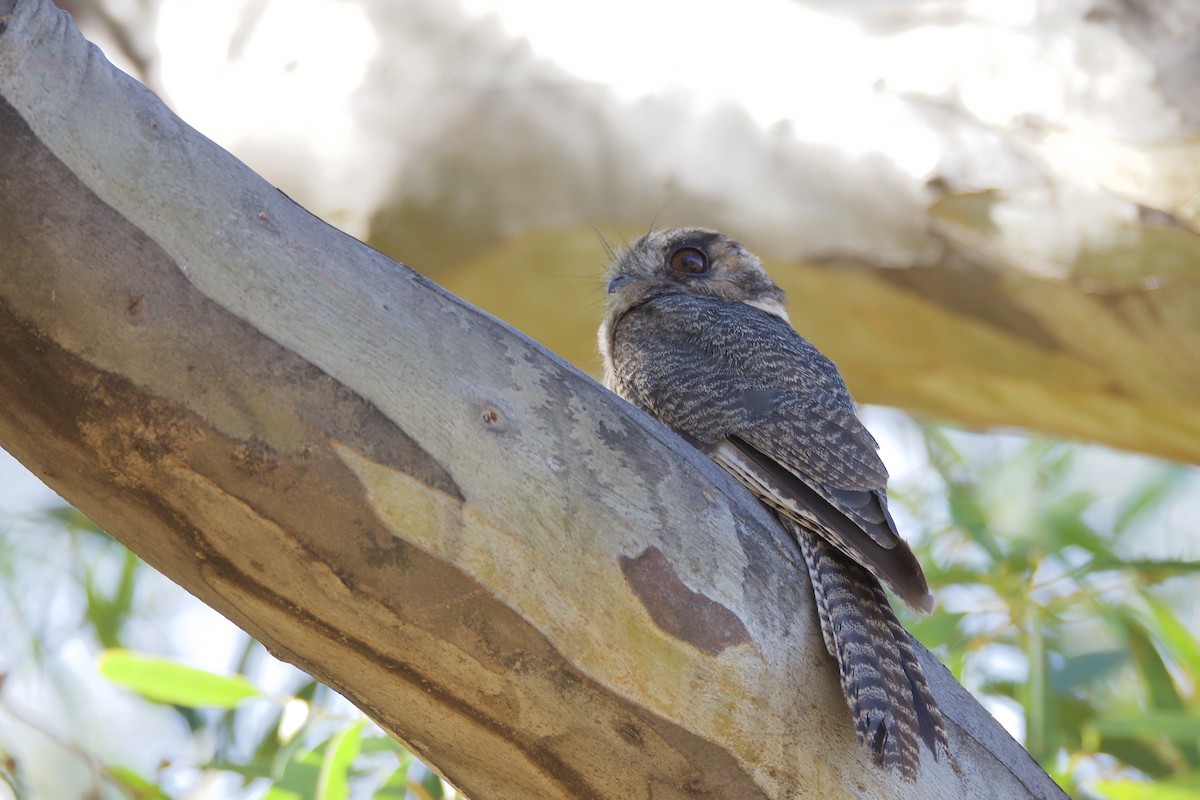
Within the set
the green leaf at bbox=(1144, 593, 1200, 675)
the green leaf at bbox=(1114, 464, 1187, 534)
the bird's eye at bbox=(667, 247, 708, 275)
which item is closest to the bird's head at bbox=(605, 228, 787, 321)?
the bird's eye at bbox=(667, 247, 708, 275)

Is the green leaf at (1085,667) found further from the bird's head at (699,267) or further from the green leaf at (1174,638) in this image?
the bird's head at (699,267)

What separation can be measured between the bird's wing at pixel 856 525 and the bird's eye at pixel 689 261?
129 centimetres

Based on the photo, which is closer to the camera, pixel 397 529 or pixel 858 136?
pixel 397 529

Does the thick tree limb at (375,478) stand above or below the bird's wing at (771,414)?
below

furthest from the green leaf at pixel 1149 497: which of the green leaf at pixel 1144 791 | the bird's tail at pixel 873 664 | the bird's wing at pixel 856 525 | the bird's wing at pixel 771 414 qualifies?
the bird's tail at pixel 873 664

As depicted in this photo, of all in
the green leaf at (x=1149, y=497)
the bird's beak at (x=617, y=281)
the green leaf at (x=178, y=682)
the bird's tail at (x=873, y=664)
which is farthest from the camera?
the green leaf at (x=1149, y=497)

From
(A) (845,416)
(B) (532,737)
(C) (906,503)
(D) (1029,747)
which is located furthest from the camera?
(C) (906,503)

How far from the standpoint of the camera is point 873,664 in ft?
5.11

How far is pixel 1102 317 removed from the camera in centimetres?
297

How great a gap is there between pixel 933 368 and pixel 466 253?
4.45 ft

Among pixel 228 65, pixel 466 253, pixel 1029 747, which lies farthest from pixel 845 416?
pixel 228 65

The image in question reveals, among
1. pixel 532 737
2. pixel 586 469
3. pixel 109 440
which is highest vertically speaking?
pixel 586 469

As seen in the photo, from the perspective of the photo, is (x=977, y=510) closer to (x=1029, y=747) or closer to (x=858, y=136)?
(x=1029, y=747)

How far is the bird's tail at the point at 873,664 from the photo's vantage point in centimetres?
153
